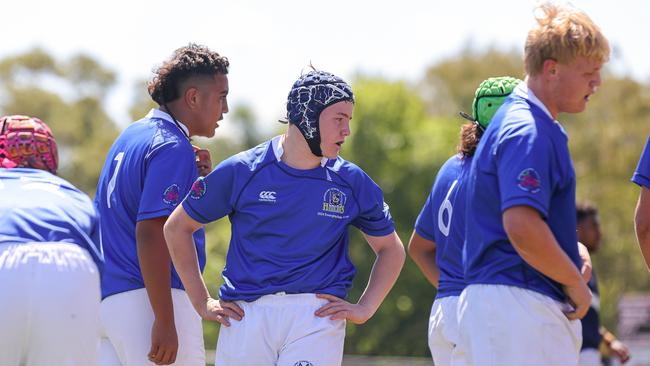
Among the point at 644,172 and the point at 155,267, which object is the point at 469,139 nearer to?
the point at 644,172

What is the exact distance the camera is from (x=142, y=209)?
6.27 meters

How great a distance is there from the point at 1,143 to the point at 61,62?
52.7 metres

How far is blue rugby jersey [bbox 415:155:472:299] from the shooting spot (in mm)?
6035

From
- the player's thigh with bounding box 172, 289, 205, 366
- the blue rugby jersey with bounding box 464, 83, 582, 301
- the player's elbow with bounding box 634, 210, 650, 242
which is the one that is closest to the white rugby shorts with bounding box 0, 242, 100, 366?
the player's thigh with bounding box 172, 289, 205, 366

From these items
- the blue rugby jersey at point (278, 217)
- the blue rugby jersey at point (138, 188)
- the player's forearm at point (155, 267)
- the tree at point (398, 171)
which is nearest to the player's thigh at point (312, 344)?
the blue rugby jersey at point (278, 217)

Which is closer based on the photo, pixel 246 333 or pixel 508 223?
pixel 508 223

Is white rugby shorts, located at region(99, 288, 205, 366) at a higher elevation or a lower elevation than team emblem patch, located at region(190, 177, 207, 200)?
lower

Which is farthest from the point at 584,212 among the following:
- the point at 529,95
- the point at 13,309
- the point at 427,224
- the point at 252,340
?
the point at 13,309

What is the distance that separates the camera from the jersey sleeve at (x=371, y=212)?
6078 millimetres

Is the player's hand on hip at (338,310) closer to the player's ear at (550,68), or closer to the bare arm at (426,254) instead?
the bare arm at (426,254)

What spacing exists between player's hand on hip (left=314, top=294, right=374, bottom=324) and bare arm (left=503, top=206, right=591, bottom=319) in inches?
54.3

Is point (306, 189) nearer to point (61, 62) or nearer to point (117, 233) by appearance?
point (117, 233)

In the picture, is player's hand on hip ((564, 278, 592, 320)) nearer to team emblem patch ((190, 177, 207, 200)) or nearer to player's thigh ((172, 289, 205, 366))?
team emblem patch ((190, 177, 207, 200))

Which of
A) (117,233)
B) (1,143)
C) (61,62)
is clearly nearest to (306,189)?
(117,233)
